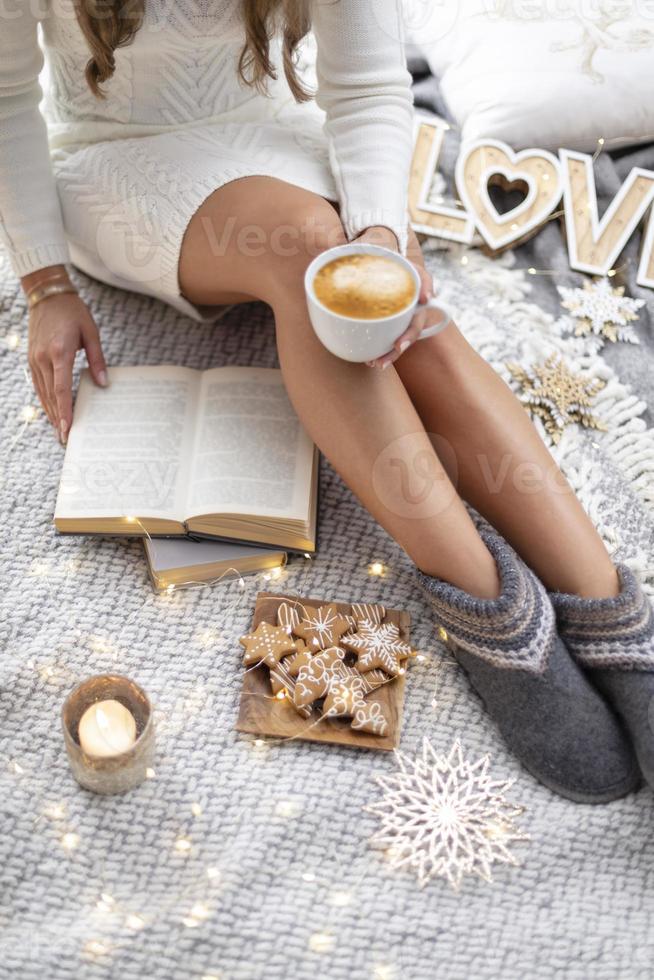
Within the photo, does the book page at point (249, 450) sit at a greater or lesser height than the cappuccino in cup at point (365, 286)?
lesser

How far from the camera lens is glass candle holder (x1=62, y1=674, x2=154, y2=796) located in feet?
2.75

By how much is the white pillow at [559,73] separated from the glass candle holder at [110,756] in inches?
37.1

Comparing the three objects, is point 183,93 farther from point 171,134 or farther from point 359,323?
point 359,323

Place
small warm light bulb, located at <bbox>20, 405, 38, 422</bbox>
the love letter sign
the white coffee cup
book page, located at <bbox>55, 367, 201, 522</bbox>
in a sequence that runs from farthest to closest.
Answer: the love letter sign, small warm light bulb, located at <bbox>20, 405, 38, 422</bbox>, book page, located at <bbox>55, 367, 201, 522</bbox>, the white coffee cup

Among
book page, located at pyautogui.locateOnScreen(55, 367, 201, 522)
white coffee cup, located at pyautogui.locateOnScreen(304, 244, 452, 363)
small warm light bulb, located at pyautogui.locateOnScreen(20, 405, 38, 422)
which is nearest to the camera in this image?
white coffee cup, located at pyautogui.locateOnScreen(304, 244, 452, 363)

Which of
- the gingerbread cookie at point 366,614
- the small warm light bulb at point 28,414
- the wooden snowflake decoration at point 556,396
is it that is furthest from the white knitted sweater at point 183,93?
the gingerbread cookie at point 366,614

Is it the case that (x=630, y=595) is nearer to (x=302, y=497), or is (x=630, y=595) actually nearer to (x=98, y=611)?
(x=302, y=497)

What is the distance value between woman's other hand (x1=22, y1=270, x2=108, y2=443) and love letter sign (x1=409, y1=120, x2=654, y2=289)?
0.51 meters

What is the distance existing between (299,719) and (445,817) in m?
0.18

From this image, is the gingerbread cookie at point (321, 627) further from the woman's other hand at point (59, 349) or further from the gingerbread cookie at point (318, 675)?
the woman's other hand at point (59, 349)

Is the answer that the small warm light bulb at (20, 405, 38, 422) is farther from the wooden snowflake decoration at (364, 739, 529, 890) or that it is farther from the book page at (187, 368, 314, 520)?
the wooden snowflake decoration at (364, 739, 529, 890)

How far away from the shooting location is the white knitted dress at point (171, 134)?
100 cm

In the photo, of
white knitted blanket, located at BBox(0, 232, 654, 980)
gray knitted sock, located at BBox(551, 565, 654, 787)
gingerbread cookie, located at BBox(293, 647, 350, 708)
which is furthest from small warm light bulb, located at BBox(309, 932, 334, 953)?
gray knitted sock, located at BBox(551, 565, 654, 787)

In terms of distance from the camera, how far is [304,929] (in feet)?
2.71
